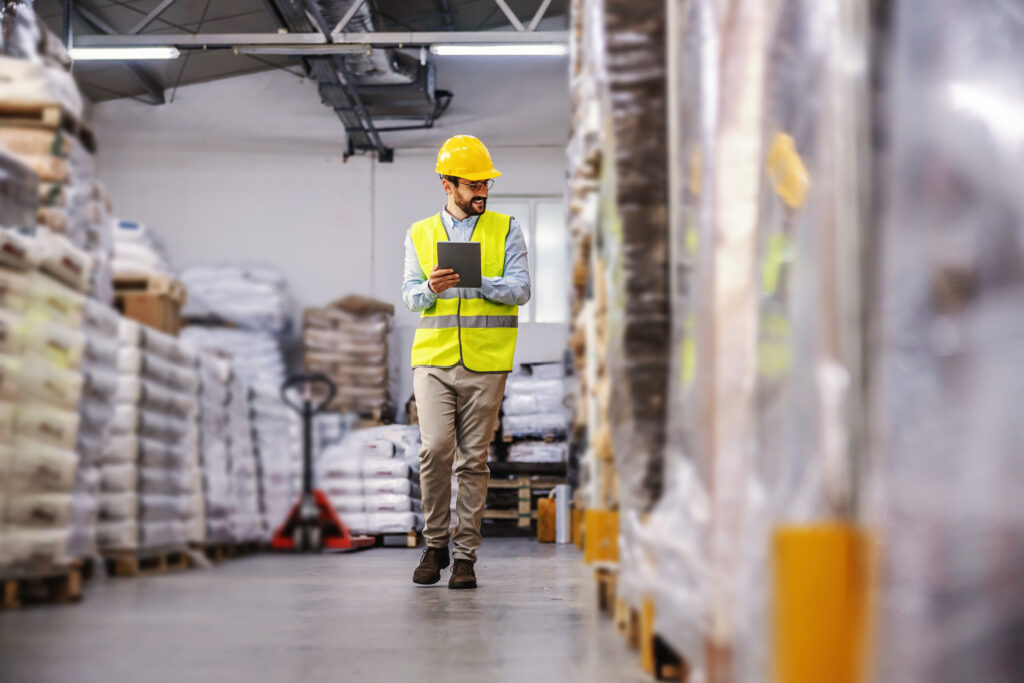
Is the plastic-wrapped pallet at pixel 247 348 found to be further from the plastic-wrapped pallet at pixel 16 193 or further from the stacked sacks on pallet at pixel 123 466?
the plastic-wrapped pallet at pixel 16 193

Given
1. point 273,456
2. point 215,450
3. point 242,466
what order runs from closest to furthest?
point 215,450
point 242,466
point 273,456

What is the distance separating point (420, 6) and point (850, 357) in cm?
1020

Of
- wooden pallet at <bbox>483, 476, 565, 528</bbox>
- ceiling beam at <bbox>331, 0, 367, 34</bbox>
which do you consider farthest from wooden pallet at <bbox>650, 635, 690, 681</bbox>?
wooden pallet at <bbox>483, 476, 565, 528</bbox>

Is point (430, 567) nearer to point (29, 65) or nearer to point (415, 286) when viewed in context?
point (415, 286)

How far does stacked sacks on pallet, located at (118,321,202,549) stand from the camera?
16.3 feet

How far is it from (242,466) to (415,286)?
3.16 m

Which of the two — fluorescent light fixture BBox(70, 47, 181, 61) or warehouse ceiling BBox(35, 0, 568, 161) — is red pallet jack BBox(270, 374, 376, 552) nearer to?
fluorescent light fixture BBox(70, 47, 181, 61)

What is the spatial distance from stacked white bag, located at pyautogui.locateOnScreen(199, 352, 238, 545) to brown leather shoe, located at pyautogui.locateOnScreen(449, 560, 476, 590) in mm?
2209

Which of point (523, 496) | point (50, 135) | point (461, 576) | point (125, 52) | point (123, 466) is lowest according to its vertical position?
point (523, 496)

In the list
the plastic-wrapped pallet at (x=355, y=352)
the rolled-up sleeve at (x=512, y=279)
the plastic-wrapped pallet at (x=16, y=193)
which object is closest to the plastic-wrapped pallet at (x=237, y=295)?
the plastic-wrapped pallet at (x=355, y=352)

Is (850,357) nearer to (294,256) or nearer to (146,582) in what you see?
(146,582)

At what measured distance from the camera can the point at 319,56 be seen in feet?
32.7

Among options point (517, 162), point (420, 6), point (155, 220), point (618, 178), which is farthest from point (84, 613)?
point (517, 162)

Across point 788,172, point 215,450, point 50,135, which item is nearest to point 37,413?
point 50,135
